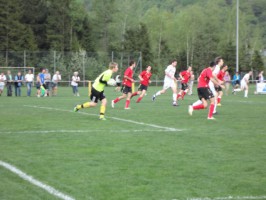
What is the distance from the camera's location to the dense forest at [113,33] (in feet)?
253

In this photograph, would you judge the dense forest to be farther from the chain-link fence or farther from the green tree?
the chain-link fence

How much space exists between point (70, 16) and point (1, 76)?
46.7 metres

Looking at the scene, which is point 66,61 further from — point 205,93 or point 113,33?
point 205,93

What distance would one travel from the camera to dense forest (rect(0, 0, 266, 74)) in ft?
253

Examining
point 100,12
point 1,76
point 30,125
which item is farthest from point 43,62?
point 30,125

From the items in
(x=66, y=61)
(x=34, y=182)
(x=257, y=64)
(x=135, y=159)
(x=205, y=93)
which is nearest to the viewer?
(x=34, y=182)

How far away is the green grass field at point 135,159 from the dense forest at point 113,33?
4718cm

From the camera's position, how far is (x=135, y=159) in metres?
9.41

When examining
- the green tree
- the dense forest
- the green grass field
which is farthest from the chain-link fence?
the green grass field

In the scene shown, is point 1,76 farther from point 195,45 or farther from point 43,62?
point 195,45

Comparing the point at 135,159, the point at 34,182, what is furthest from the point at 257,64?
the point at 34,182

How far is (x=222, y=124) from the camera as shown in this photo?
15641 millimetres

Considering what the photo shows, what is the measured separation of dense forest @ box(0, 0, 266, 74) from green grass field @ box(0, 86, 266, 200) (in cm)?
4718

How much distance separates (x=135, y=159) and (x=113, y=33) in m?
82.8
